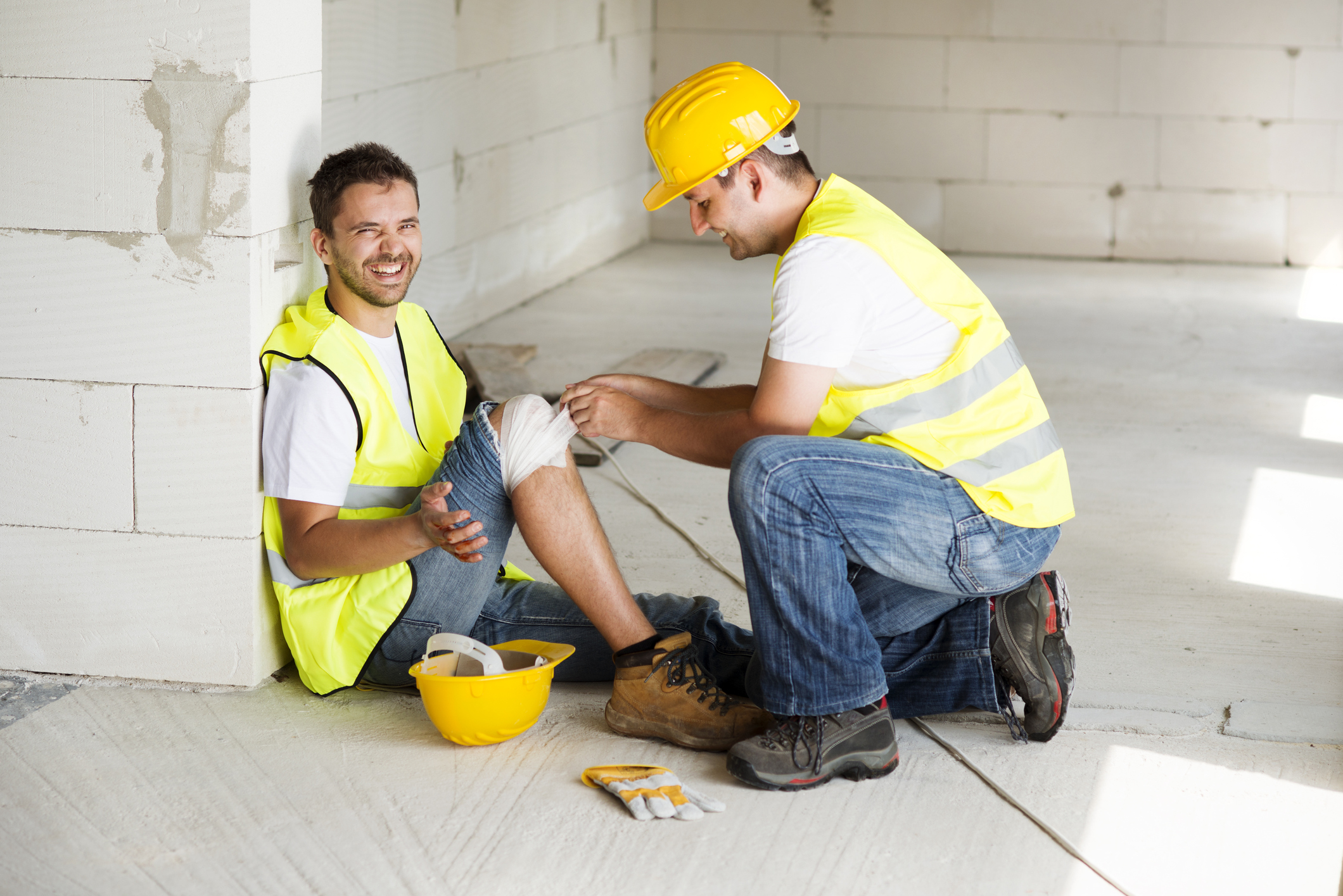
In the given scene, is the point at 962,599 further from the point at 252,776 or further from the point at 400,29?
the point at 400,29

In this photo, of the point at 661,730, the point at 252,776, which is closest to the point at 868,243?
the point at 661,730

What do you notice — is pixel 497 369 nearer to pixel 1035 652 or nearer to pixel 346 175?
pixel 346 175

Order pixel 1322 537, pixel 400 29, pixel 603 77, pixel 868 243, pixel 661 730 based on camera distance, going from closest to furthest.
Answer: pixel 868 243 → pixel 661 730 → pixel 1322 537 → pixel 400 29 → pixel 603 77

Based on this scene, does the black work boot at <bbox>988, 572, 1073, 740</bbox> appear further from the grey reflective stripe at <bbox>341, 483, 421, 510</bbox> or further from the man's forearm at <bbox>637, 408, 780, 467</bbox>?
the grey reflective stripe at <bbox>341, 483, 421, 510</bbox>

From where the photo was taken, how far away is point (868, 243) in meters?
2.28

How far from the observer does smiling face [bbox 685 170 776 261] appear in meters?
2.41

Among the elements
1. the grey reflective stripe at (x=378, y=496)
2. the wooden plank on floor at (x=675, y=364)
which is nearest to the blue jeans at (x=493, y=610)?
the grey reflective stripe at (x=378, y=496)

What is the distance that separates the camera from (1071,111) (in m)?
8.38

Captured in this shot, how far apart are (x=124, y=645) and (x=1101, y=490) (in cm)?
279

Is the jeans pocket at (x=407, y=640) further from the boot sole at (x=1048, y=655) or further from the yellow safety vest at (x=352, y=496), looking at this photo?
the boot sole at (x=1048, y=655)

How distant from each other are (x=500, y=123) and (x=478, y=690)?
4.81 metres

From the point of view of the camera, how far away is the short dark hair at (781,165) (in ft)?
7.84

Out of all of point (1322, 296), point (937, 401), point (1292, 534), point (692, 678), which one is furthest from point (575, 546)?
point (1322, 296)

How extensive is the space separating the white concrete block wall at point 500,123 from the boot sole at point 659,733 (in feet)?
10.1
